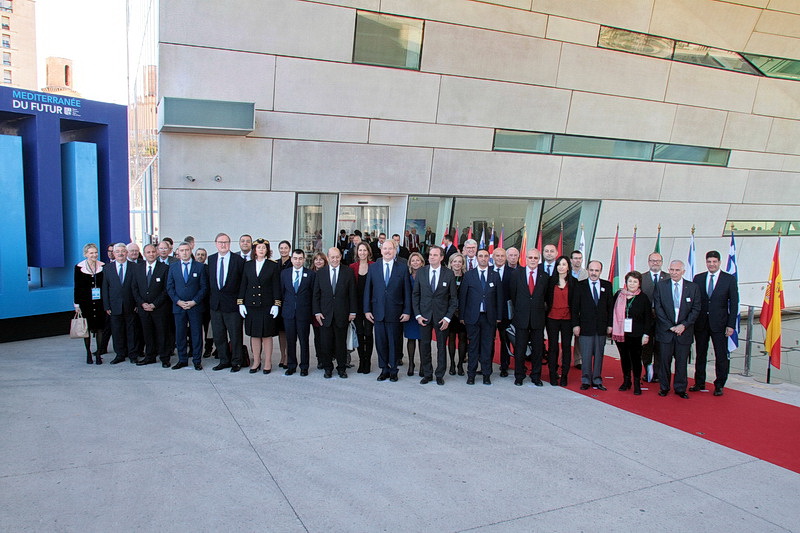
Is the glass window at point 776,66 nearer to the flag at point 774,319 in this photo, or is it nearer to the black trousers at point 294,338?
the flag at point 774,319

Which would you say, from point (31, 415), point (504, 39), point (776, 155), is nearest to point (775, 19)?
point (776, 155)

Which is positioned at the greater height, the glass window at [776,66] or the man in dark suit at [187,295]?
the glass window at [776,66]

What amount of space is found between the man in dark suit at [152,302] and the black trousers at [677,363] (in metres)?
6.28

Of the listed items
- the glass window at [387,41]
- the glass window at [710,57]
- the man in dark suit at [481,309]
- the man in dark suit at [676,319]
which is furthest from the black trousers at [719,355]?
the glass window at [710,57]

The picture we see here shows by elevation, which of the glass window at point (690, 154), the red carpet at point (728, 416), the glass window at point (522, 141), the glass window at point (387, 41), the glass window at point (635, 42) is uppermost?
the glass window at point (635, 42)

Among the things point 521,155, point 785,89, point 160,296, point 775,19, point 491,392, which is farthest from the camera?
point 785,89

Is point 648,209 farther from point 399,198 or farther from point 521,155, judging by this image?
point 399,198

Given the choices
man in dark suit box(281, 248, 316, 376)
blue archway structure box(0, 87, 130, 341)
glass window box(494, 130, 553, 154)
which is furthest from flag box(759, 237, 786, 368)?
blue archway structure box(0, 87, 130, 341)

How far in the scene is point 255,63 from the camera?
1012cm

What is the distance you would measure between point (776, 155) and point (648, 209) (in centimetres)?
483

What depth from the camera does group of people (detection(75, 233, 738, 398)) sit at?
6.66 m

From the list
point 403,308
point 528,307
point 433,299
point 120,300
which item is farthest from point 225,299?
point 528,307

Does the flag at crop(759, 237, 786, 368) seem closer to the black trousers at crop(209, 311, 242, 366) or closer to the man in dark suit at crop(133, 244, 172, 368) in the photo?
the black trousers at crop(209, 311, 242, 366)

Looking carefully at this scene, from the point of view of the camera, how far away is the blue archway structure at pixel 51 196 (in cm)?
787
